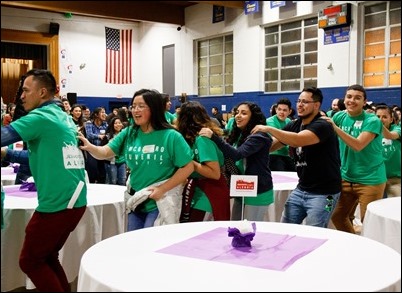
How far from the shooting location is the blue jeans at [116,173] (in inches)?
301

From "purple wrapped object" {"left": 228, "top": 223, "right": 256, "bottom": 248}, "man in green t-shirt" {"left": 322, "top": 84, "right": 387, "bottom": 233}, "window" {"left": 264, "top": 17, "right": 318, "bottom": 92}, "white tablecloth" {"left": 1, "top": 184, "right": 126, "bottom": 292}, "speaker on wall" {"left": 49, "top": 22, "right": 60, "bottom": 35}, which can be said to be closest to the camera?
"purple wrapped object" {"left": 228, "top": 223, "right": 256, "bottom": 248}

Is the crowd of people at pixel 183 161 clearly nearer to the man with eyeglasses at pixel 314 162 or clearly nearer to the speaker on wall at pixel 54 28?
the man with eyeglasses at pixel 314 162

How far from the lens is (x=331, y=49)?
1105 cm

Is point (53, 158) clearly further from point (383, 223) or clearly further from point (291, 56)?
point (291, 56)

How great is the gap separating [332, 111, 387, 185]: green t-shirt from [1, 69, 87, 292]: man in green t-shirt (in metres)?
2.21

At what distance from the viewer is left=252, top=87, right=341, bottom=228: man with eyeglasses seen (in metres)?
3.14

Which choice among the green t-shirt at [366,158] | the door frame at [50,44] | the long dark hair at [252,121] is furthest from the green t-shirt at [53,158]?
the door frame at [50,44]

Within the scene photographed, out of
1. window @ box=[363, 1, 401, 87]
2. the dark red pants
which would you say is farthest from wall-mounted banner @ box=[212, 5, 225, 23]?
the dark red pants

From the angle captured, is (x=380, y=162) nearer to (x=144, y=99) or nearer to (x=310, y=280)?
(x=144, y=99)

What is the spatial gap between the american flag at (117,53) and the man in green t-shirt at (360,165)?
518 inches

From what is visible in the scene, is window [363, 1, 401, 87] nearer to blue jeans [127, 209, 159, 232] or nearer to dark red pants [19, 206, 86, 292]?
blue jeans [127, 209, 159, 232]

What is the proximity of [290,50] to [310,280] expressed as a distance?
11215 millimetres

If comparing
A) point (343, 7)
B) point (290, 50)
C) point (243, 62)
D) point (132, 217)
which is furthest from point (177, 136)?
point (243, 62)

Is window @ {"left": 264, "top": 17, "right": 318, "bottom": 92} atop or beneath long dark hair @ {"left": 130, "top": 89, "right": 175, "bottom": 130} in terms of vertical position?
atop
